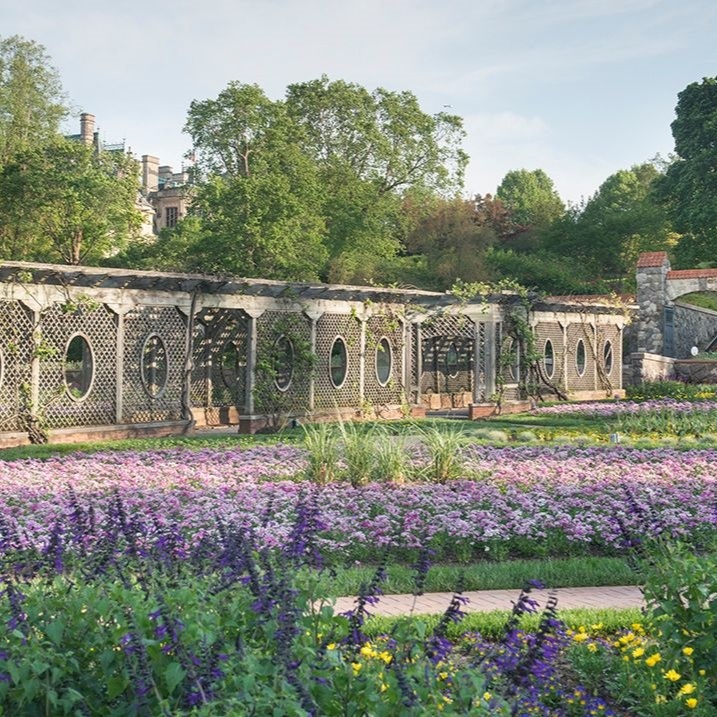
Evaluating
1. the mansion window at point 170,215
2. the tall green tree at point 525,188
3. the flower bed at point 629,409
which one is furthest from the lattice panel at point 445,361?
the mansion window at point 170,215

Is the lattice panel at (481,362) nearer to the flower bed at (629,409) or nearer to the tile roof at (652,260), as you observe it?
the flower bed at (629,409)

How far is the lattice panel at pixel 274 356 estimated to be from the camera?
16828 millimetres

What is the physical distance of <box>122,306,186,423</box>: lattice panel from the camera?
15305 mm

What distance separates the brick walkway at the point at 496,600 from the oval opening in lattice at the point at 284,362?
38.3ft

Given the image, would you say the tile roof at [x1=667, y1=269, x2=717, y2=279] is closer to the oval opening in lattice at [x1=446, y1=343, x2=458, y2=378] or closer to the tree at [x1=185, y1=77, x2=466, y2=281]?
the oval opening in lattice at [x1=446, y1=343, x2=458, y2=378]

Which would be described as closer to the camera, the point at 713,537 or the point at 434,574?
the point at 434,574

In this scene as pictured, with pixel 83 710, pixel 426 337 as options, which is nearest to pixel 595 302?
pixel 426 337

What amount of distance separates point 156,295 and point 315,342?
3.52 metres

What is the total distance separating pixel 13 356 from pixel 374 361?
7.57 meters

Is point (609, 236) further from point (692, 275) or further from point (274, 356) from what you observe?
point (274, 356)

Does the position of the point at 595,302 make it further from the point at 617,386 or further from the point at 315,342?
the point at 315,342

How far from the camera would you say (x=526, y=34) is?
10.8 meters

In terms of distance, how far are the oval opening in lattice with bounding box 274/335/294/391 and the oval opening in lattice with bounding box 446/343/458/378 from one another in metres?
7.39

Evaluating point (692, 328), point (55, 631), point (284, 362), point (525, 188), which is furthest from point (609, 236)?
point (55, 631)
